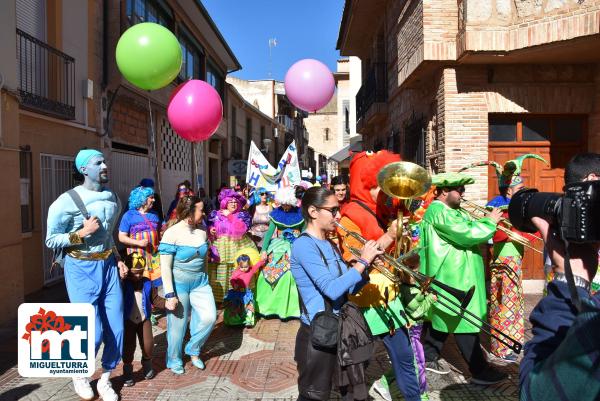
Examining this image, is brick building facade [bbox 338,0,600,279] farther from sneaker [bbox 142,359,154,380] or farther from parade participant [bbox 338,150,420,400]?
sneaker [bbox 142,359,154,380]

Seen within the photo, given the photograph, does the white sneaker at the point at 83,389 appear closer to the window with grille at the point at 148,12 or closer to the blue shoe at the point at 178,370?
the blue shoe at the point at 178,370

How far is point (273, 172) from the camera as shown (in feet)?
30.5

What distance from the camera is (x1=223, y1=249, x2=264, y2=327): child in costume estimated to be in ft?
19.9

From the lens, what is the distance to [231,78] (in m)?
38.0

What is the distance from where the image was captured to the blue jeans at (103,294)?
3752 mm

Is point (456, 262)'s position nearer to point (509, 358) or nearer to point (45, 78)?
point (509, 358)

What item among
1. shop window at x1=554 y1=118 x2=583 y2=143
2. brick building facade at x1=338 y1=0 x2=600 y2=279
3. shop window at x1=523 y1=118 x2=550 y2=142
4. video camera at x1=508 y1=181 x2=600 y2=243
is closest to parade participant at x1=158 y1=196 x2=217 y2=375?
video camera at x1=508 y1=181 x2=600 y2=243

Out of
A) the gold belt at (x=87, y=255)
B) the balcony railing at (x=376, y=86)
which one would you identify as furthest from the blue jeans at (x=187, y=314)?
the balcony railing at (x=376, y=86)

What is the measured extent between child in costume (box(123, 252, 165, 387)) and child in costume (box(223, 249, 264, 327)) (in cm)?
173

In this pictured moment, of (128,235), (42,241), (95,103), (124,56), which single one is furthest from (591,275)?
(95,103)

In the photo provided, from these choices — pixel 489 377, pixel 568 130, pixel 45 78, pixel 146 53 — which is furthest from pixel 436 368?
pixel 45 78

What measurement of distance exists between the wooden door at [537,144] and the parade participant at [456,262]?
4316 mm

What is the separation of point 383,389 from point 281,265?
2644mm

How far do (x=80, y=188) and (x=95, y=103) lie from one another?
6.59 metres
